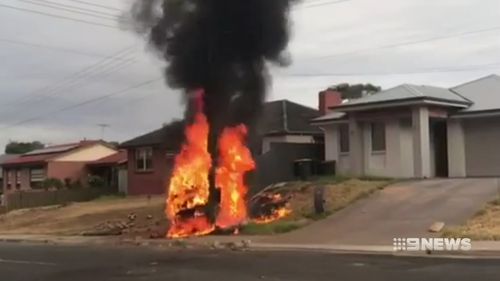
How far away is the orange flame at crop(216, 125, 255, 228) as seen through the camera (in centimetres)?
2608

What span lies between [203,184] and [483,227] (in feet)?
31.3

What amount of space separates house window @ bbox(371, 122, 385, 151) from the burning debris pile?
337 inches

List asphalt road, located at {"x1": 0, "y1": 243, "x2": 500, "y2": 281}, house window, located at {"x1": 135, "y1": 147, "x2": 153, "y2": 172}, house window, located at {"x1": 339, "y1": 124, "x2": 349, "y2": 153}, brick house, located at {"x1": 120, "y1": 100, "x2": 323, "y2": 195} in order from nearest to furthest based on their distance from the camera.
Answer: asphalt road, located at {"x1": 0, "y1": 243, "x2": 500, "y2": 281}, house window, located at {"x1": 339, "y1": 124, "x2": 349, "y2": 153}, brick house, located at {"x1": 120, "y1": 100, "x2": 323, "y2": 195}, house window, located at {"x1": 135, "y1": 147, "x2": 153, "y2": 172}

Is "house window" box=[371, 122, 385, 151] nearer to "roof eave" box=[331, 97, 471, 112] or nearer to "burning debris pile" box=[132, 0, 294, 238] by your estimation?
"roof eave" box=[331, 97, 471, 112]

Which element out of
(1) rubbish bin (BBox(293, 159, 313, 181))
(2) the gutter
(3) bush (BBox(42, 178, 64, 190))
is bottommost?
(3) bush (BBox(42, 178, 64, 190))

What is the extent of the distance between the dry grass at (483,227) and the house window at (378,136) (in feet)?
34.7

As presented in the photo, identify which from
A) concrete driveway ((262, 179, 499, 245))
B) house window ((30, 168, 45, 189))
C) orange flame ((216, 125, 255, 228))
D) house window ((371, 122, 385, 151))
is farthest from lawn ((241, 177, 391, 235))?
house window ((30, 168, 45, 189))

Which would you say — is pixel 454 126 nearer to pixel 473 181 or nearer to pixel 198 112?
pixel 473 181

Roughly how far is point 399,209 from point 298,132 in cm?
1671

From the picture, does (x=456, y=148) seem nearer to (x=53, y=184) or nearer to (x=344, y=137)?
(x=344, y=137)

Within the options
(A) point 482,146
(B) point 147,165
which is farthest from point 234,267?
(B) point 147,165

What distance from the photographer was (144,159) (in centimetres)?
4575

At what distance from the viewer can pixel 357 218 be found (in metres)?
23.8

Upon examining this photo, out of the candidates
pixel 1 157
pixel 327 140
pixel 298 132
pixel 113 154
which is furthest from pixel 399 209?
pixel 1 157
